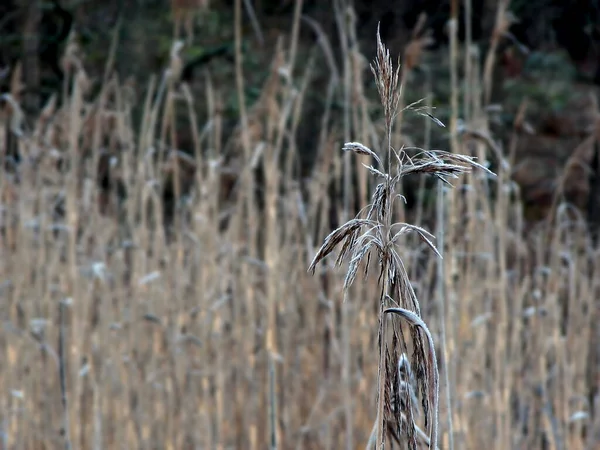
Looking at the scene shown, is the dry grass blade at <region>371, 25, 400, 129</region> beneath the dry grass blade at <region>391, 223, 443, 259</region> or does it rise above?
above

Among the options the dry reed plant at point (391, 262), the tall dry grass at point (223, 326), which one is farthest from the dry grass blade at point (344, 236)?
the tall dry grass at point (223, 326)

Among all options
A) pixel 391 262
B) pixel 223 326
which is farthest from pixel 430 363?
pixel 223 326

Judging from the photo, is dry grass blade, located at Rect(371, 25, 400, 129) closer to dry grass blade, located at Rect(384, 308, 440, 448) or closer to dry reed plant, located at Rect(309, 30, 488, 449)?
dry reed plant, located at Rect(309, 30, 488, 449)

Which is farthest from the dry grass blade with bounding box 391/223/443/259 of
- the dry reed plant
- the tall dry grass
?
the tall dry grass

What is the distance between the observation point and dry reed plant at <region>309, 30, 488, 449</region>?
0.44 metres

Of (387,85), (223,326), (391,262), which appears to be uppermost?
(387,85)

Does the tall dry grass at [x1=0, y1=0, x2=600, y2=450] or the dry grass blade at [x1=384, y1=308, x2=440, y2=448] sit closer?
the dry grass blade at [x1=384, y1=308, x2=440, y2=448]

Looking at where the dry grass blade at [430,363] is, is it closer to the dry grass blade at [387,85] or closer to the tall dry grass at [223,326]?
the dry grass blade at [387,85]

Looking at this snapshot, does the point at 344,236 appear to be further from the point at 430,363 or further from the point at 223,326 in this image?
the point at 223,326

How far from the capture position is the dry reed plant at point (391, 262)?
44cm

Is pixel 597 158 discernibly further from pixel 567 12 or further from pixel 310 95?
pixel 310 95

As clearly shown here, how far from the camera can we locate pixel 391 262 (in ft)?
1.48

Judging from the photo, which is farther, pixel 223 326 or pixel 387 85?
pixel 223 326

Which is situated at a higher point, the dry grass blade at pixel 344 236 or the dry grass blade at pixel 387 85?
the dry grass blade at pixel 387 85
